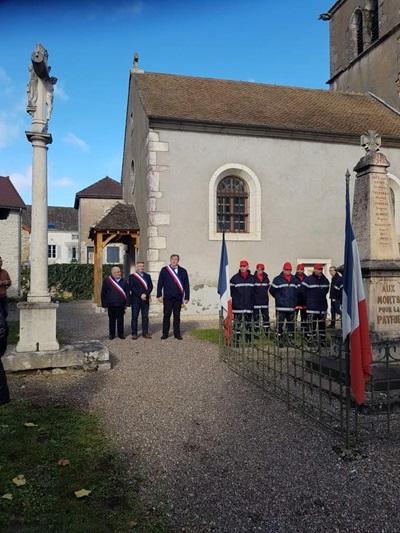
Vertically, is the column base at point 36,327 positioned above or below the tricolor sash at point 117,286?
below

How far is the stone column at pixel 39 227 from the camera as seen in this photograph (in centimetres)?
646

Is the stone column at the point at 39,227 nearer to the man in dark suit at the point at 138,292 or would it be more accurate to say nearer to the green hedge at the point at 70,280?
the man in dark suit at the point at 138,292

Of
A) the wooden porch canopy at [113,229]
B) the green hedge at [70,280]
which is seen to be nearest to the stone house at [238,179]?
the wooden porch canopy at [113,229]

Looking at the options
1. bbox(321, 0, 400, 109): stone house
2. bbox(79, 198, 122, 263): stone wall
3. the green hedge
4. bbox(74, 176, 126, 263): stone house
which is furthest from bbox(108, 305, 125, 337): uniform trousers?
bbox(79, 198, 122, 263): stone wall

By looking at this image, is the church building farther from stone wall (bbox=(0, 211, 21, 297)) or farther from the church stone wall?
stone wall (bbox=(0, 211, 21, 297))

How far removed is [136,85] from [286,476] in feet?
51.7

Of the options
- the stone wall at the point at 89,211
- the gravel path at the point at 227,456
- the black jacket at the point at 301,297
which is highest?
the stone wall at the point at 89,211

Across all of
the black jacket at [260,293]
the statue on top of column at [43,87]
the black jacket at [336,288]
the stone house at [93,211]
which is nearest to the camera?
the statue on top of column at [43,87]

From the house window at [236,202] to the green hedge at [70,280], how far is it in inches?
513

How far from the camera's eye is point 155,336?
10.1 m

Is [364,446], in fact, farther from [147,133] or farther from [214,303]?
[147,133]

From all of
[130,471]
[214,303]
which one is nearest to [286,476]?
[130,471]

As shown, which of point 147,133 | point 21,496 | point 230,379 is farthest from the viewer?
point 147,133

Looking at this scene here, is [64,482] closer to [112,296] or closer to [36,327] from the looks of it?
[36,327]
